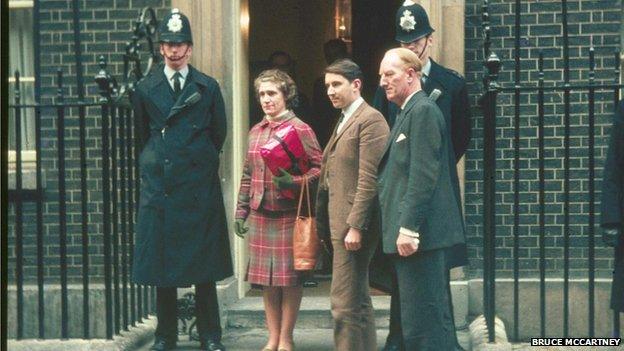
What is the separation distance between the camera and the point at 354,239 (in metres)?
6.46

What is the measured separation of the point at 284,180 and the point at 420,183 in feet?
4.77

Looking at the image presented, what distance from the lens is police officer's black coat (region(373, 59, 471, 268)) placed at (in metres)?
6.91

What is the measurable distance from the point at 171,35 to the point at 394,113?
153 cm

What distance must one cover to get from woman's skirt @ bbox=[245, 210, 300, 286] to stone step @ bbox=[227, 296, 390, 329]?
57.3 inches

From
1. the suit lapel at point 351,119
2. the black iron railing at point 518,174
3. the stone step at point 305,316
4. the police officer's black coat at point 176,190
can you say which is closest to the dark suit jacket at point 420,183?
the suit lapel at point 351,119

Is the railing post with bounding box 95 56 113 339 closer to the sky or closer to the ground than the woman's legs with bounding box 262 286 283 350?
closer to the sky

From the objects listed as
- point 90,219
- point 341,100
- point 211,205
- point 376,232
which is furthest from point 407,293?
point 90,219

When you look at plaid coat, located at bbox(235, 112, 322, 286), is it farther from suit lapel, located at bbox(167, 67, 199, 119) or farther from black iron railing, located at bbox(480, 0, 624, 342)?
black iron railing, located at bbox(480, 0, 624, 342)

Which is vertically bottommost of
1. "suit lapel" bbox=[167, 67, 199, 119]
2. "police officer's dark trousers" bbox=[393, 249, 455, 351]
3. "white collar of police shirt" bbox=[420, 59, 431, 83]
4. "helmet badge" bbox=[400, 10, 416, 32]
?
"police officer's dark trousers" bbox=[393, 249, 455, 351]

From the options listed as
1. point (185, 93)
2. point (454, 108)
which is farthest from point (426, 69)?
point (185, 93)

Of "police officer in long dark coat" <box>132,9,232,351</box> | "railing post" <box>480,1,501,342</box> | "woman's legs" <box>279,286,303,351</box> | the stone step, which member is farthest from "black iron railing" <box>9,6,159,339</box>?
"railing post" <box>480,1,501,342</box>

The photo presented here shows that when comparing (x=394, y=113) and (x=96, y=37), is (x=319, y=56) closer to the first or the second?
(x=96, y=37)

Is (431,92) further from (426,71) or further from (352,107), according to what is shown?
(352,107)

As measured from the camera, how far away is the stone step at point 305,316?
8633mm
